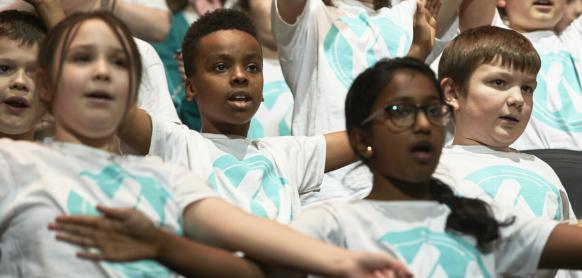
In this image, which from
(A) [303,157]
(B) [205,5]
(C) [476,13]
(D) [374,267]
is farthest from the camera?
(B) [205,5]

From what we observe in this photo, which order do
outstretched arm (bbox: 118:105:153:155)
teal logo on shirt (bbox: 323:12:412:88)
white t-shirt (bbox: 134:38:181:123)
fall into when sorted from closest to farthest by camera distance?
outstretched arm (bbox: 118:105:153:155)
white t-shirt (bbox: 134:38:181:123)
teal logo on shirt (bbox: 323:12:412:88)

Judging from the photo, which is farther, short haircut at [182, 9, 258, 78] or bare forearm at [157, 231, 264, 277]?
short haircut at [182, 9, 258, 78]

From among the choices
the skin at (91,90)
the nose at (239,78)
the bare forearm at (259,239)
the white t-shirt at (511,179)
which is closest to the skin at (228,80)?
the nose at (239,78)

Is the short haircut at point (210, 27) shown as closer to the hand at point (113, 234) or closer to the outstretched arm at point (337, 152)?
the outstretched arm at point (337, 152)

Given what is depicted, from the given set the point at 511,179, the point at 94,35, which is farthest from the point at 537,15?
the point at 94,35

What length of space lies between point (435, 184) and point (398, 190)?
0.11 metres

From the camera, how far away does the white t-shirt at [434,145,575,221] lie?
11.8 ft

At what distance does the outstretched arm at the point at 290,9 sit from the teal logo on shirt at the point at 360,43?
162 mm

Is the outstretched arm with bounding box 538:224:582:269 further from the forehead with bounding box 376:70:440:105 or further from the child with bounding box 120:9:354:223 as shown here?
the child with bounding box 120:9:354:223

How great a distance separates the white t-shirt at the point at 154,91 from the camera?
4117 mm

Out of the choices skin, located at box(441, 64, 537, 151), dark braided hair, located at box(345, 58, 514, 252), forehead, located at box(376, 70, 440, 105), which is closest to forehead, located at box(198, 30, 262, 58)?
skin, located at box(441, 64, 537, 151)

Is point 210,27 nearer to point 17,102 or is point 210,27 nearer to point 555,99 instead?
point 17,102

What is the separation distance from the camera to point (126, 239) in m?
2.61

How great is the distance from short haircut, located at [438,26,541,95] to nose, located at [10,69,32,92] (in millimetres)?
1317
